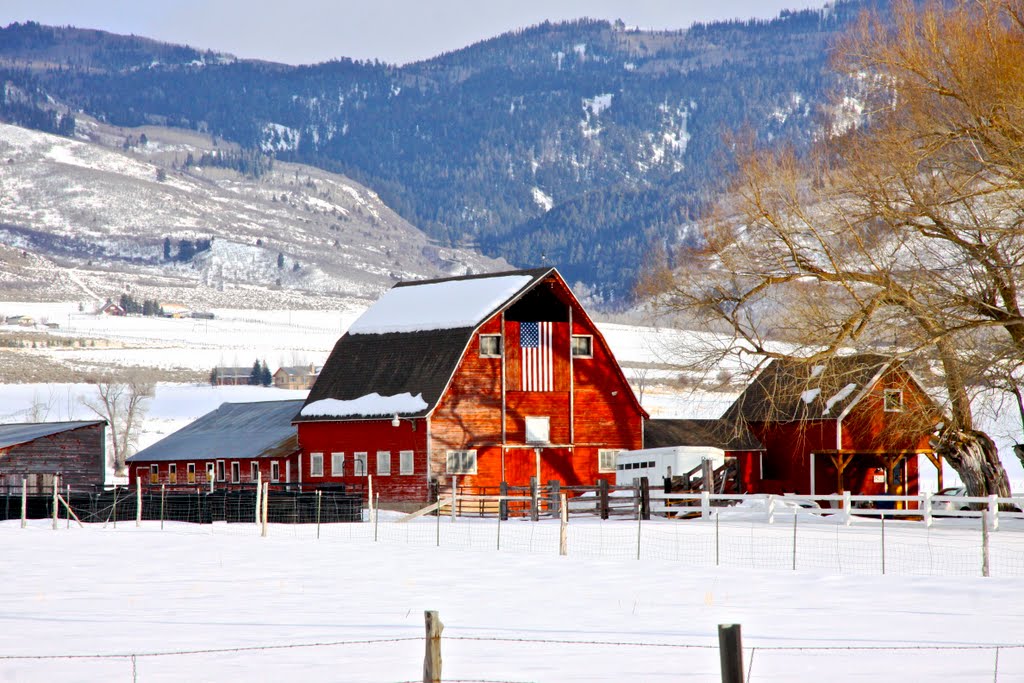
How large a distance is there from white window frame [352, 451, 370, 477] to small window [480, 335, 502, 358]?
565 centimetres

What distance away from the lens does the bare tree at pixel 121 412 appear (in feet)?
315

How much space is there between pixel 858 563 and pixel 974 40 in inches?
537

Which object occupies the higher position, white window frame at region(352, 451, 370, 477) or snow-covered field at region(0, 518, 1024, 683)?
white window frame at region(352, 451, 370, 477)

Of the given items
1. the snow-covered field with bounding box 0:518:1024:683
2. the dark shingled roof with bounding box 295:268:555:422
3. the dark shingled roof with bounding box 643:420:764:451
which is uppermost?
the dark shingled roof with bounding box 295:268:555:422

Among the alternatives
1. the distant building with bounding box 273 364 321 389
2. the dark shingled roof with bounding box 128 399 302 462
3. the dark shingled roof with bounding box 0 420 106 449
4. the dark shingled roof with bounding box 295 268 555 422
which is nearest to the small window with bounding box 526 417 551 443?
the dark shingled roof with bounding box 295 268 555 422

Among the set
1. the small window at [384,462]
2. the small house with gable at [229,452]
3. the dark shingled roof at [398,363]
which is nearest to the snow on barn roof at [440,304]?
the dark shingled roof at [398,363]

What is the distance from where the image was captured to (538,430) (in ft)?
165

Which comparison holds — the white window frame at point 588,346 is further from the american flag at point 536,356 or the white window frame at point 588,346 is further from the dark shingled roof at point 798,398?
the dark shingled roof at point 798,398

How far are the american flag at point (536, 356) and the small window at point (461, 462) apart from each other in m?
3.19

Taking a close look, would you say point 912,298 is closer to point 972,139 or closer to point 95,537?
point 972,139

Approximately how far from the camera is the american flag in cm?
5053

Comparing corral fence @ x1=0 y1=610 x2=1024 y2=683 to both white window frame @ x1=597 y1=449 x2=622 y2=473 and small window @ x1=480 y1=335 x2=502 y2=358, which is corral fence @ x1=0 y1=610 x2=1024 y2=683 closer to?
small window @ x1=480 y1=335 x2=502 y2=358

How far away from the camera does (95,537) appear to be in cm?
3422

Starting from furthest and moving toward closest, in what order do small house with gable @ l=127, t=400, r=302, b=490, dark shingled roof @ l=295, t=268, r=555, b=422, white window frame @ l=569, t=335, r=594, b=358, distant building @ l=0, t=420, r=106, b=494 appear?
distant building @ l=0, t=420, r=106, b=494
small house with gable @ l=127, t=400, r=302, b=490
white window frame @ l=569, t=335, r=594, b=358
dark shingled roof @ l=295, t=268, r=555, b=422
